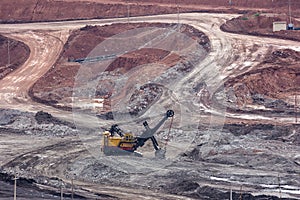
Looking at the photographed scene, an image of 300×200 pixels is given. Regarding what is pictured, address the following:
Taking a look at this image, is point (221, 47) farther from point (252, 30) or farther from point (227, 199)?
point (227, 199)

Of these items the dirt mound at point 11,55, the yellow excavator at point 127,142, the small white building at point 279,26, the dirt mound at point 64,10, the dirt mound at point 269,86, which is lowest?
the yellow excavator at point 127,142

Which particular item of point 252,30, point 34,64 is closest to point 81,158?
point 34,64

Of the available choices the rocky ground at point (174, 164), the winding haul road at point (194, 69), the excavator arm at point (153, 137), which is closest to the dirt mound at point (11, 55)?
the winding haul road at point (194, 69)

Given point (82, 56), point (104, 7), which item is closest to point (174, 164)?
point (82, 56)

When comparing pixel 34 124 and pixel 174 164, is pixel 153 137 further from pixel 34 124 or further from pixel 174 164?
pixel 34 124

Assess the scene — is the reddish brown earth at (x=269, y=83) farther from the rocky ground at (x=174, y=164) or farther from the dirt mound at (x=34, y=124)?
the dirt mound at (x=34, y=124)

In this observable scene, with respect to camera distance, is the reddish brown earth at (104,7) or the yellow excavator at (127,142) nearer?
the yellow excavator at (127,142)

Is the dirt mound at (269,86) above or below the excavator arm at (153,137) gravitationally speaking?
above

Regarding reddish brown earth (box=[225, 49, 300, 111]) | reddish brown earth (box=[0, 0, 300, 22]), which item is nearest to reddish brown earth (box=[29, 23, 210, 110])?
reddish brown earth (box=[225, 49, 300, 111])
